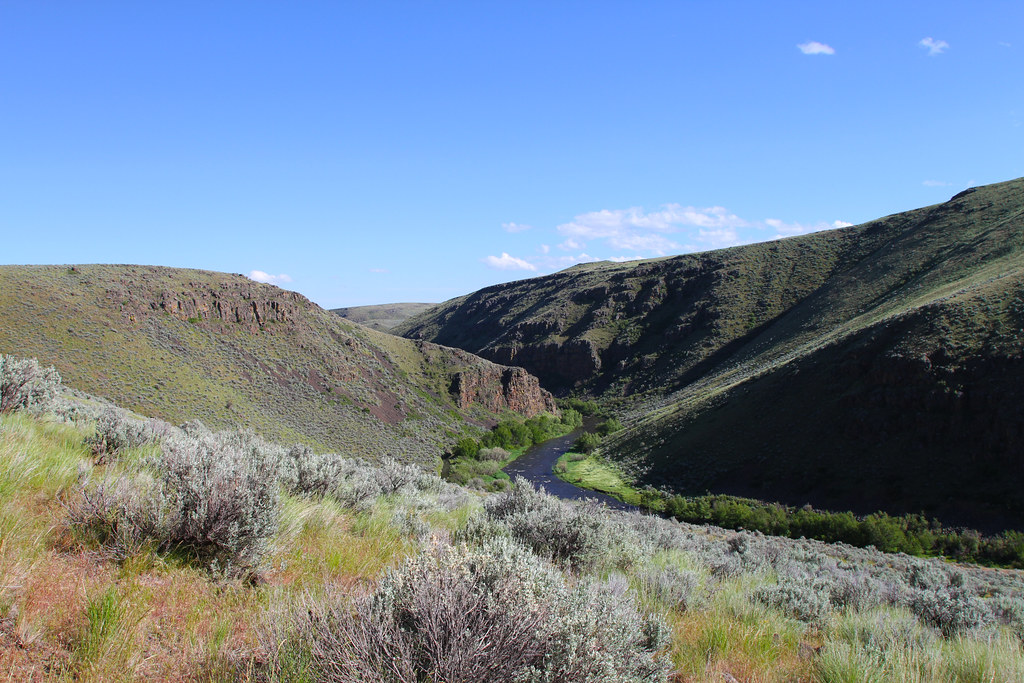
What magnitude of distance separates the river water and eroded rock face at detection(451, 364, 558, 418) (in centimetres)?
838


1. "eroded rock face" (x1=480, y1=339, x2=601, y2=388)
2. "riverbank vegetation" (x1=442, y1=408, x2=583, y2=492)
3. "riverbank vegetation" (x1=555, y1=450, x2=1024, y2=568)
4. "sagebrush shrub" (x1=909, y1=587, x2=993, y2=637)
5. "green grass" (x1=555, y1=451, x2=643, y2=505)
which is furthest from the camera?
"eroded rock face" (x1=480, y1=339, x2=601, y2=388)

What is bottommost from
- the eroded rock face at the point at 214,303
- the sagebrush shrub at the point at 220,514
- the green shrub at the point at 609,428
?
the green shrub at the point at 609,428

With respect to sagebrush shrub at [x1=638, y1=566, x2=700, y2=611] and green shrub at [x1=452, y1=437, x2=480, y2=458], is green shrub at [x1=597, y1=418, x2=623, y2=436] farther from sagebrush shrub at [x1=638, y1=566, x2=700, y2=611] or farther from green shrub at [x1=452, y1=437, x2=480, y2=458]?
sagebrush shrub at [x1=638, y1=566, x2=700, y2=611]

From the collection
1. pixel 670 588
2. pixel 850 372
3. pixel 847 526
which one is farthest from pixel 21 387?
pixel 850 372

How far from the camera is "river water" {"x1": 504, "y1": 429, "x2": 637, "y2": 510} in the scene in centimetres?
3882

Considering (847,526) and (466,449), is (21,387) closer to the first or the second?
(847,526)

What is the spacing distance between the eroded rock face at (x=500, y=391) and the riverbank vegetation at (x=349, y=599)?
6037 cm

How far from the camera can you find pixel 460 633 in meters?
2.39

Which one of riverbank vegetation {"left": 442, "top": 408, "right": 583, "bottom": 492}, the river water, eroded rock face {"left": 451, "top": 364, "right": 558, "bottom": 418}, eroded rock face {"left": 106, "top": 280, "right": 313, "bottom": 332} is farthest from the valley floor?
eroded rock face {"left": 451, "top": 364, "right": 558, "bottom": 418}

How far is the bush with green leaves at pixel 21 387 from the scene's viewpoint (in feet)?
22.8

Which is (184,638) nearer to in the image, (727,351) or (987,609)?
(987,609)

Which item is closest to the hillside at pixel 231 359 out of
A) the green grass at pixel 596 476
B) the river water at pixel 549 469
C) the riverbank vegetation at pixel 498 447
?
the riverbank vegetation at pixel 498 447

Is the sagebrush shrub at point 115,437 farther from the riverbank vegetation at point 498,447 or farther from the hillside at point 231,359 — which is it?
the riverbank vegetation at point 498,447

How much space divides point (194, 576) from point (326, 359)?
178 ft
